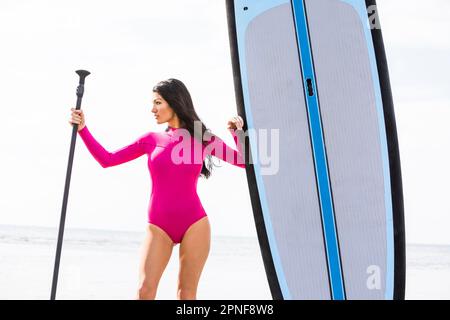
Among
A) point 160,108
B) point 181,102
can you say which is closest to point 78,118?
point 160,108

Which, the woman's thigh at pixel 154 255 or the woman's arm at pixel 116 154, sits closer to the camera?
the woman's thigh at pixel 154 255

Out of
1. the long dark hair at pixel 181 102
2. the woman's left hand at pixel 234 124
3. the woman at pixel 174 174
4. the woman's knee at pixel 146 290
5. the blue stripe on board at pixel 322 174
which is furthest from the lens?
the blue stripe on board at pixel 322 174

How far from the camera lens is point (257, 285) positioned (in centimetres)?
985

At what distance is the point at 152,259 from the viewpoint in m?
2.91

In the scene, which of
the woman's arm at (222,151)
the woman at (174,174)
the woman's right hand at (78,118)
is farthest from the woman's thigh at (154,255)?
the woman's right hand at (78,118)

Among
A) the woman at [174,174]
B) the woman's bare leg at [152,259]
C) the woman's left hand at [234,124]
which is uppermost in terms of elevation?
the woman's left hand at [234,124]

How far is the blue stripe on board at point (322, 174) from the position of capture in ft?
12.6

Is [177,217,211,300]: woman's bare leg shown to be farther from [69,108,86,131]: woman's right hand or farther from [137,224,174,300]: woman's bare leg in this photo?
[69,108,86,131]: woman's right hand

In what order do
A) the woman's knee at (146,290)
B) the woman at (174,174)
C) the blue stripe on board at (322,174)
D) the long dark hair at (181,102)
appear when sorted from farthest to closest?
the blue stripe on board at (322,174) < the long dark hair at (181,102) < the woman at (174,174) < the woman's knee at (146,290)

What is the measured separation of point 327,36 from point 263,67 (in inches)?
21.2

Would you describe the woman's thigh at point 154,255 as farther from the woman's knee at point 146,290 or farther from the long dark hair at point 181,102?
the long dark hair at point 181,102

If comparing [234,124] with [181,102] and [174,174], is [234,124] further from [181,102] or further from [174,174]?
[174,174]

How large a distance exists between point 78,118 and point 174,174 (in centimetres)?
70
